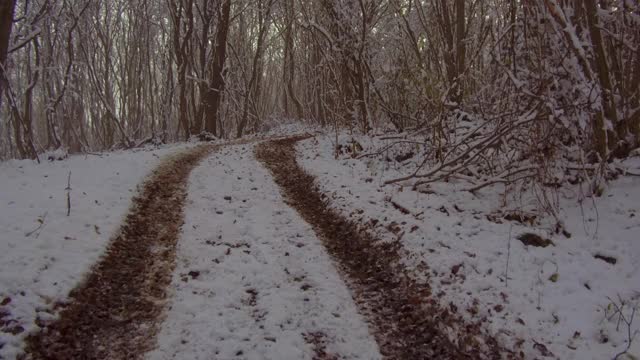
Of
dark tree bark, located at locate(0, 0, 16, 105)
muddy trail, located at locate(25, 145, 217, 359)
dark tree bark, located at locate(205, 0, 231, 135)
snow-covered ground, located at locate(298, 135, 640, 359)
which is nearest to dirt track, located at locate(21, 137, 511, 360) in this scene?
muddy trail, located at locate(25, 145, 217, 359)

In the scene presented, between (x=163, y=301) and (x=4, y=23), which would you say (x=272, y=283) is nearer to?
(x=163, y=301)

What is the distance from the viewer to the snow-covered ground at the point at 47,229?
5.14m

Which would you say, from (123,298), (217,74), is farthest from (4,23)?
(217,74)

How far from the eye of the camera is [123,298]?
230 inches

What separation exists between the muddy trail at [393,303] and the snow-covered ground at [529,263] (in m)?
0.21

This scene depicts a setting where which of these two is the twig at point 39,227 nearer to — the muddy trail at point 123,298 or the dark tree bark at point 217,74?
the muddy trail at point 123,298

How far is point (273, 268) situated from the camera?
6.79 meters

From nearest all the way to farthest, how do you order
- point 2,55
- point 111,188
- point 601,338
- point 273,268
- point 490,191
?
point 601,338 → point 273,268 → point 490,191 → point 111,188 → point 2,55

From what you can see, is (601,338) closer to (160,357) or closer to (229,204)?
(160,357)

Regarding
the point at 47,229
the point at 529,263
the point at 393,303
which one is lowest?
the point at 393,303

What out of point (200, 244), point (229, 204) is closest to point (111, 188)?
point (229, 204)

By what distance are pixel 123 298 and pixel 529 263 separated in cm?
549

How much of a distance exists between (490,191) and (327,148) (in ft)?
27.4

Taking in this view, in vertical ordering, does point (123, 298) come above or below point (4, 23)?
below
